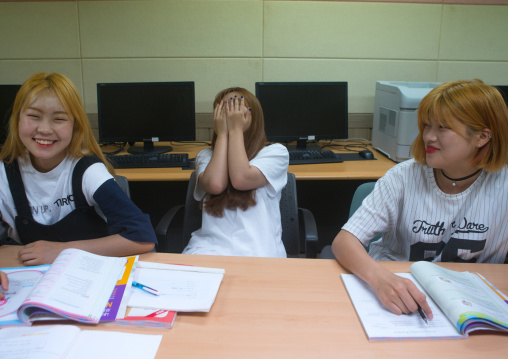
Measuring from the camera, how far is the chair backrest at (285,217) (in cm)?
181

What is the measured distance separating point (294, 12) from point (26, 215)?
6.78 feet

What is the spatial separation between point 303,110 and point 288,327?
1.86 meters

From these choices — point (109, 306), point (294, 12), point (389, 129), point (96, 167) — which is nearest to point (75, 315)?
point (109, 306)

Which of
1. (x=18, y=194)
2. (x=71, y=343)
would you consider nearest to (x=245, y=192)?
(x=18, y=194)

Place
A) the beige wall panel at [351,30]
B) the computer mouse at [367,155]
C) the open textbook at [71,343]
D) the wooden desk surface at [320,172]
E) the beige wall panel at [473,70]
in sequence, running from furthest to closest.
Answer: the beige wall panel at [473,70] < the beige wall panel at [351,30] < the computer mouse at [367,155] < the wooden desk surface at [320,172] < the open textbook at [71,343]

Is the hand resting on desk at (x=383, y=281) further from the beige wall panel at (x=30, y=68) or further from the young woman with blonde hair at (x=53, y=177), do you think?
the beige wall panel at (x=30, y=68)

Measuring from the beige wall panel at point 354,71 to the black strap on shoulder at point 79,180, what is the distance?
1650mm

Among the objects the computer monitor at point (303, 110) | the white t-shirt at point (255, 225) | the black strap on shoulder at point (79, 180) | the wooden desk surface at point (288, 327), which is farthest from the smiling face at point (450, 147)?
the computer monitor at point (303, 110)

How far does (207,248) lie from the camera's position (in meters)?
1.57

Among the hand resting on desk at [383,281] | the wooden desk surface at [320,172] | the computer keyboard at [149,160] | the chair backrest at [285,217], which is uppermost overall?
the computer keyboard at [149,160]

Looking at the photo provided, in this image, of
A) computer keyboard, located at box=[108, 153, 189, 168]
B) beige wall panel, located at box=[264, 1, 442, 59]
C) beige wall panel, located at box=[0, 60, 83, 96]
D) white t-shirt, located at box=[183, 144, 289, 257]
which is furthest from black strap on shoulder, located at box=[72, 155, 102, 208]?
beige wall panel, located at box=[264, 1, 442, 59]

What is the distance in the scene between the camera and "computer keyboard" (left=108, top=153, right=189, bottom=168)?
2.25m

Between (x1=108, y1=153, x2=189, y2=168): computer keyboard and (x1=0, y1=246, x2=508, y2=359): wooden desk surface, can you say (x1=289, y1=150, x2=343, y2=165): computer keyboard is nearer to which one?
(x1=108, y1=153, x2=189, y2=168): computer keyboard

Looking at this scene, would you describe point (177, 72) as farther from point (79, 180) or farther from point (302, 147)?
point (79, 180)
